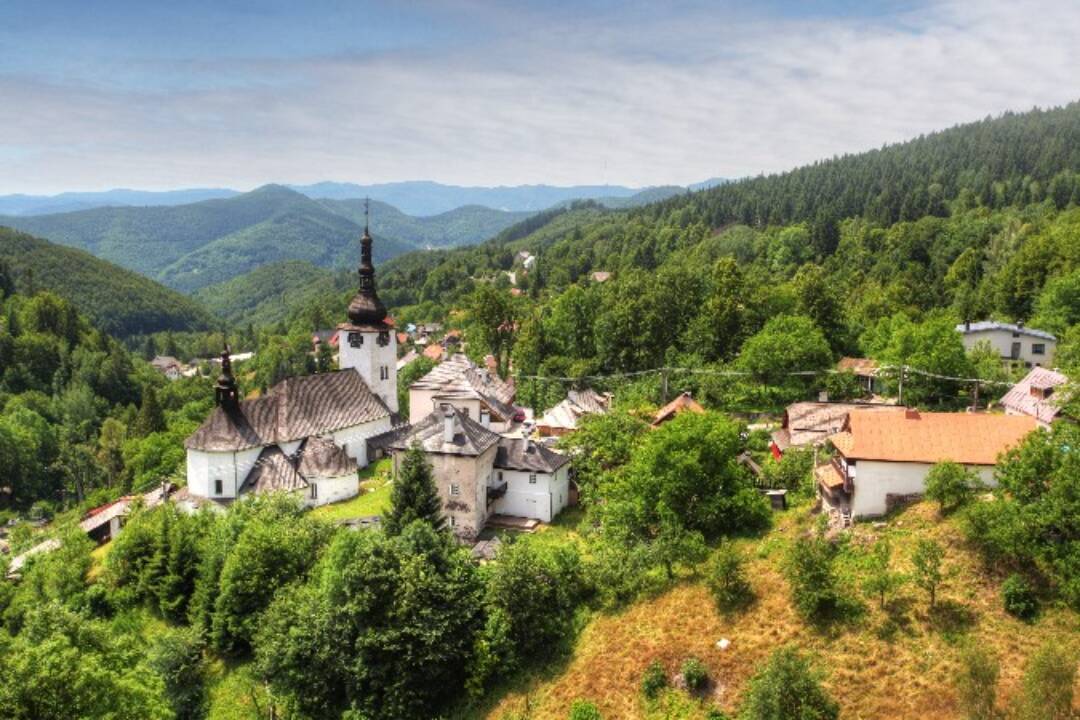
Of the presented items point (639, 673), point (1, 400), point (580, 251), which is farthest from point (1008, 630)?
point (580, 251)

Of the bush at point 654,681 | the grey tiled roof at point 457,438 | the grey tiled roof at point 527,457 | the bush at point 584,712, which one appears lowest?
the bush at point 584,712

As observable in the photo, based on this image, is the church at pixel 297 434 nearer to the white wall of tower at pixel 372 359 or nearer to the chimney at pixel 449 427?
the white wall of tower at pixel 372 359

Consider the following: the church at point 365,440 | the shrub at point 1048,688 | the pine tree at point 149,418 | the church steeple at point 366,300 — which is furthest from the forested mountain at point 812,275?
the pine tree at point 149,418

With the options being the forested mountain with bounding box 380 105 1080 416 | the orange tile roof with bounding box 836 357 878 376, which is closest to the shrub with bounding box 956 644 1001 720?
the forested mountain with bounding box 380 105 1080 416

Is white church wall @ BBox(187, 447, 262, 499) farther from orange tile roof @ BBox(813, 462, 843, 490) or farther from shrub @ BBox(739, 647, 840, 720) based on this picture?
shrub @ BBox(739, 647, 840, 720)

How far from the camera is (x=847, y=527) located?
29922 mm

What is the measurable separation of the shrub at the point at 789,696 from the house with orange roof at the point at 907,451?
9885 millimetres

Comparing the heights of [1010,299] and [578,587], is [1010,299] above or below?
above

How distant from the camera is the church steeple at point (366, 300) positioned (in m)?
55.0

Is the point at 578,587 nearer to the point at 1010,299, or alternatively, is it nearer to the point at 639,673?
the point at 639,673

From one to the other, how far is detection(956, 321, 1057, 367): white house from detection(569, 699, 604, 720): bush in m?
50.7

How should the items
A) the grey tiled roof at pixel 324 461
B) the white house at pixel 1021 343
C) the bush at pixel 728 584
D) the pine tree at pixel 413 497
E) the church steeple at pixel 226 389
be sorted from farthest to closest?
the white house at pixel 1021 343 < the church steeple at pixel 226 389 < the grey tiled roof at pixel 324 461 < the pine tree at pixel 413 497 < the bush at pixel 728 584

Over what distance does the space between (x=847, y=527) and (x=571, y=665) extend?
37.8ft

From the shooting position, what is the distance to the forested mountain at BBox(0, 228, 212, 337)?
573 ft
